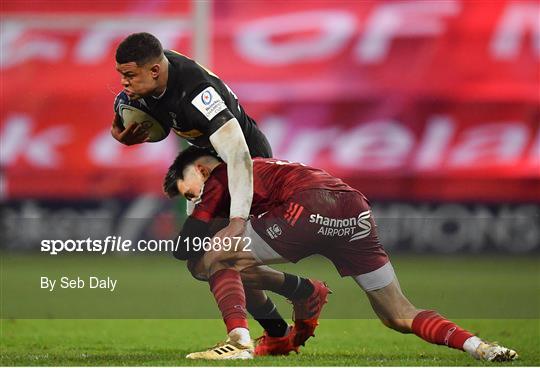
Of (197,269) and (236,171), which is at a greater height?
(236,171)

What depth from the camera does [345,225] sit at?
5137 millimetres

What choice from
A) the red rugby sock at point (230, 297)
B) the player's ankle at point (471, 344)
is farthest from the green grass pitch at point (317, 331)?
the red rugby sock at point (230, 297)

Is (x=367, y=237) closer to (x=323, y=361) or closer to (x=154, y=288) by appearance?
(x=323, y=361)

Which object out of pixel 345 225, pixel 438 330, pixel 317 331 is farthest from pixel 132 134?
pixel 438 330

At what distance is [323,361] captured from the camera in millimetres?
5137

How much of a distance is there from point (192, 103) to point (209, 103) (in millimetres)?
80

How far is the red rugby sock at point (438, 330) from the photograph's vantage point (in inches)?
195

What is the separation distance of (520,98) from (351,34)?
173 centimetres

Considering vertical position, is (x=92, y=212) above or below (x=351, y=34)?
below

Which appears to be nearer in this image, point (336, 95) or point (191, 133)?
point (191, 133)

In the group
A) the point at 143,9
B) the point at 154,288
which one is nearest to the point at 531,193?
the point at 143,9

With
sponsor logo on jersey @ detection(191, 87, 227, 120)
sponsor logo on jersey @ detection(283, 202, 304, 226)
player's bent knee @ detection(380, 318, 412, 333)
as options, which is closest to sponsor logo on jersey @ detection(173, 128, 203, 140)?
sponsor logo on jersey @ detection(191, 87, 227, 120)

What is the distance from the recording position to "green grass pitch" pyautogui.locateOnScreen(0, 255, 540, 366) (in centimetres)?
528

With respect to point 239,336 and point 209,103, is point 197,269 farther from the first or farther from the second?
point 209,103
